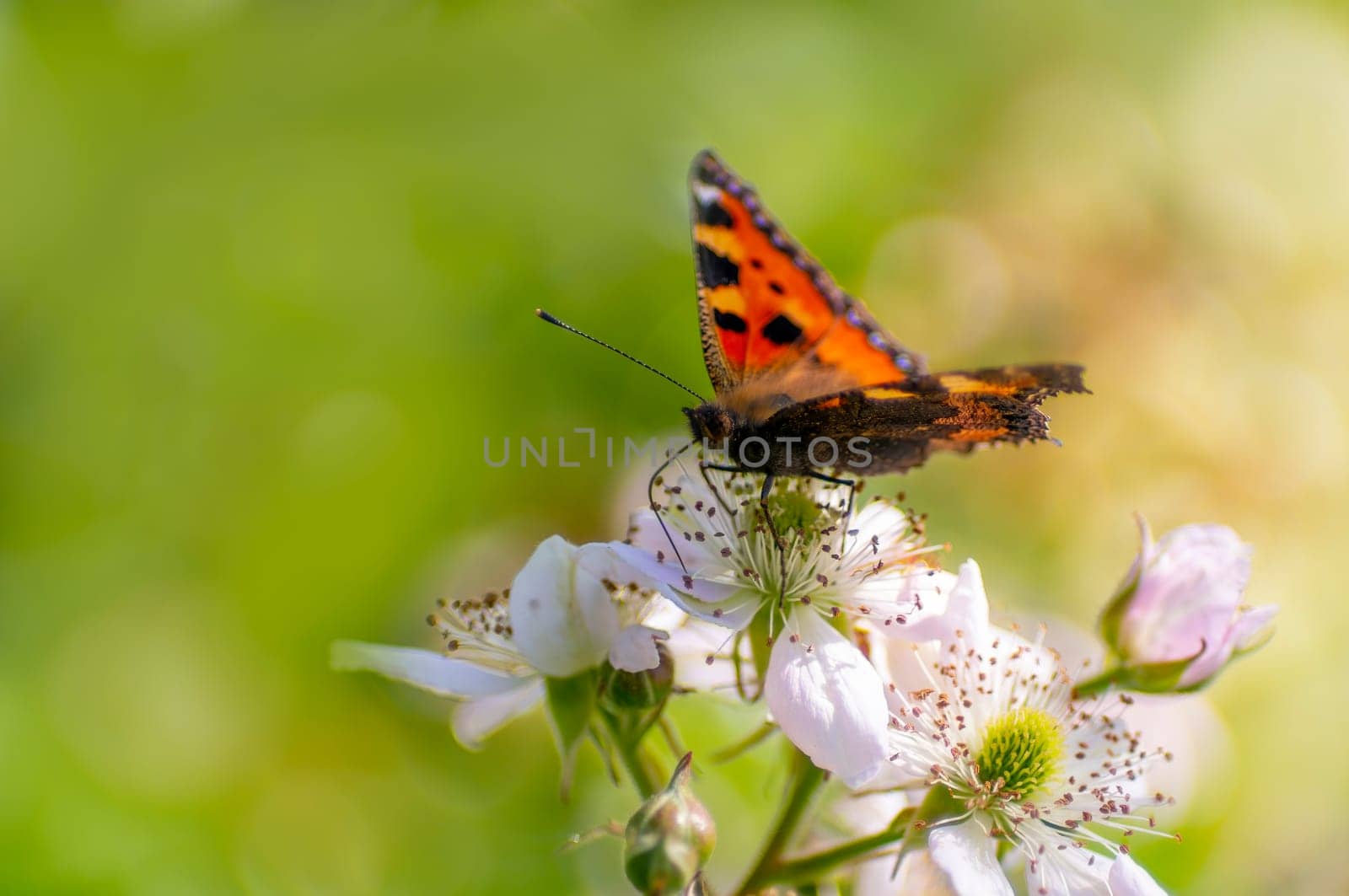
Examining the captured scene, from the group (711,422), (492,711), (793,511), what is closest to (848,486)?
(793,511)

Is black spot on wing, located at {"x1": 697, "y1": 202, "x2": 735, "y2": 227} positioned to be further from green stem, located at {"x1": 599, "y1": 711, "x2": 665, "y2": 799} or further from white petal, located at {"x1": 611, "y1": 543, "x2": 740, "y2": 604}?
green stem, located at {"x1": 599, "y1": 711, "x2": 665, "y2": 799}

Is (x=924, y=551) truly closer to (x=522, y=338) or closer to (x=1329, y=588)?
(x=522, y=338)

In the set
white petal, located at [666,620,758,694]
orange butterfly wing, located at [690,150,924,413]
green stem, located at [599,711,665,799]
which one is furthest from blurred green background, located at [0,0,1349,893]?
orange butterfly wing, located at [690,150,924,413]

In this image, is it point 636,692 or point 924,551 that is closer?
point 636,692

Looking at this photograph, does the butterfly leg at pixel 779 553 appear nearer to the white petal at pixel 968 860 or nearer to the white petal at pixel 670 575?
the white petal at pixel 670 575

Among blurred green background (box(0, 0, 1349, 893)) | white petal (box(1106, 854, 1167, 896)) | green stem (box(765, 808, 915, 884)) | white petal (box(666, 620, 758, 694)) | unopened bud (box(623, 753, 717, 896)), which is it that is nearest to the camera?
unopened bud (box(623, 753, 717, 896))

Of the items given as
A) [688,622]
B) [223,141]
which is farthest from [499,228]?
[688,622]
